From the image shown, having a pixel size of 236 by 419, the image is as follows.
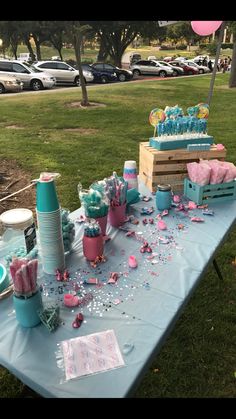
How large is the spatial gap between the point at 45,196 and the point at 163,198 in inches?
41.3

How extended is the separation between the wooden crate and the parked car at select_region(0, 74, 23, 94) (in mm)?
13050

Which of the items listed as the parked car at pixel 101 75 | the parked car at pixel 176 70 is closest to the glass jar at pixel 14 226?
the parked car at pixel 101 75

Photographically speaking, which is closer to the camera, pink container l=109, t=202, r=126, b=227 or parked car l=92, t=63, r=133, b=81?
pink container l=109, t=202, r=126, b=227

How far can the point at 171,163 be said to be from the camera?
2.73m

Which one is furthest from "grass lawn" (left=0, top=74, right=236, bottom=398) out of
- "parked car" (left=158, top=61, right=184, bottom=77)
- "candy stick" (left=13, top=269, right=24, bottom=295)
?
"parked car" (left=158, top=61, right=184, bottom=77)

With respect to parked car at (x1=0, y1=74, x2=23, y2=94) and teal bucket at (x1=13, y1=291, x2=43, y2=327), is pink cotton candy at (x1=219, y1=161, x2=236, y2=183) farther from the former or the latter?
parked car at (x1=0, y1=74, x2=23, y2=94)

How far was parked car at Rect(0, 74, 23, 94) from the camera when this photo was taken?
46.4 feet

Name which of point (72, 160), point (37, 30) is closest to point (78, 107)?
point (72, 160)

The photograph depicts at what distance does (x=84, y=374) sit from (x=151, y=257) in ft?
2.59

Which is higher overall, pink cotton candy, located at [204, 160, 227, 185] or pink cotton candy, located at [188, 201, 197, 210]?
pink cotton candy, located at [204, 160, 227, 185]

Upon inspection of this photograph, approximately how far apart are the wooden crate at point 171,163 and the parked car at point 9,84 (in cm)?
1305

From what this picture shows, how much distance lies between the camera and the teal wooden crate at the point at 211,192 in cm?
252
